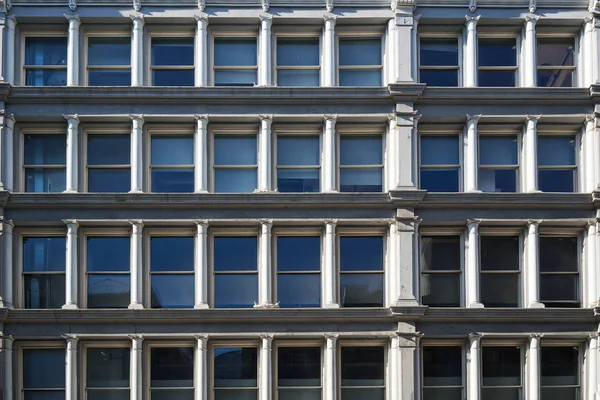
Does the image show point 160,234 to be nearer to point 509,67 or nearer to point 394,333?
point 394,333

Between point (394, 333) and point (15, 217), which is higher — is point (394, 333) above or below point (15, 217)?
below

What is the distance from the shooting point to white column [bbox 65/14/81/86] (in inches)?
752

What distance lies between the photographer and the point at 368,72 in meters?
19.7

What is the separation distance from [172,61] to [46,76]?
128 inches

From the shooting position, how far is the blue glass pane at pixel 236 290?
1883cm

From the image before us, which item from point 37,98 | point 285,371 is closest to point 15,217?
point 37,98

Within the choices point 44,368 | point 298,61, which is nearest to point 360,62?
point 298,61

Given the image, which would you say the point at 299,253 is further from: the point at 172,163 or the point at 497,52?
the point at 497,52

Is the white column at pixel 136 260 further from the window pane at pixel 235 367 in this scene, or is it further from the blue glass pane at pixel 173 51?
the blue glass pane at pixel 173 51

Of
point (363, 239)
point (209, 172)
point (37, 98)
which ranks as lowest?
point (363, 239)

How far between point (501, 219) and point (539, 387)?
13.7 ft

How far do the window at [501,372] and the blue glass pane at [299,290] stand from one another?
4335 millimetres

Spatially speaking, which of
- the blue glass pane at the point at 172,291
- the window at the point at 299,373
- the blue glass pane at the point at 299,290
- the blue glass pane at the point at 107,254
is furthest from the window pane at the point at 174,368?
the blue glass pane at the point at 299,290

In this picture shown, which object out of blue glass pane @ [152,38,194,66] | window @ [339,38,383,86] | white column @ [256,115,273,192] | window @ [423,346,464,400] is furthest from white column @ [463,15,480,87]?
blue glass pane @ [152,38,194,66]
